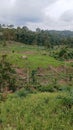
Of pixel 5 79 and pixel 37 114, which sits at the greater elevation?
pixel 37 114

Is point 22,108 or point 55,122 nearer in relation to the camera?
point 55,122

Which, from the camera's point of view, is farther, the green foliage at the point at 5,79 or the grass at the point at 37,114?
the green foliage at the point at 5,79

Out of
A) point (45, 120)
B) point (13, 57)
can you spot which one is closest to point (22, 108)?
point (45, 120)

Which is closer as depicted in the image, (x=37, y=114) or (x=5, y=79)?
Answer: (x=37, y=114)

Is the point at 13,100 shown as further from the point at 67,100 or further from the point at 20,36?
the point at 20,36

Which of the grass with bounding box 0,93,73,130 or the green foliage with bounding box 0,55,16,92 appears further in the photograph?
the green foliage with bounding box 0,55,16,92

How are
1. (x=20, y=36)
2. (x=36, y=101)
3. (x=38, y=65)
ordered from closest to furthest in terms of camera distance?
(x=36, y=101)
(x=38, y=65)
(x=20, y=36)

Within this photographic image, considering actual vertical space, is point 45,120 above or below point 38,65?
above

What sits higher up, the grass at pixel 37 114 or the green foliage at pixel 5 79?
the grass at pixel 37 114

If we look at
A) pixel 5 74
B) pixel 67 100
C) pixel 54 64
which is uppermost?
pixel 67 100

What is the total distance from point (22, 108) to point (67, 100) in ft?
5.22

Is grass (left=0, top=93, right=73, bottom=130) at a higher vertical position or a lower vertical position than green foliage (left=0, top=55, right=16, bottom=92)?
higher

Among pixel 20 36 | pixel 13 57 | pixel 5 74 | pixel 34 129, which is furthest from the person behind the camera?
pixel 20 36

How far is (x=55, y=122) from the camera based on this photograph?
26.9ft
